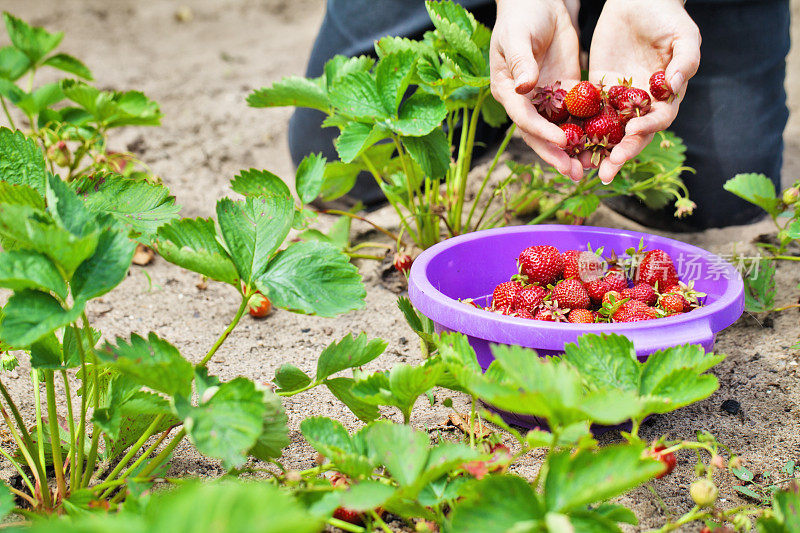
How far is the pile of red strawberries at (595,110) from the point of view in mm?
1316

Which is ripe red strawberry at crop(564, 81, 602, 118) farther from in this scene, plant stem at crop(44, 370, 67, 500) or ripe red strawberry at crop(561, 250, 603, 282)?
plant stem at crop(44, 370, 67, 500)

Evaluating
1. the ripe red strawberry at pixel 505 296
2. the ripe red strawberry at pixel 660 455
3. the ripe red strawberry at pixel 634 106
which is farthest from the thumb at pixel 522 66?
the ripe red strawberry at pixel 660 455

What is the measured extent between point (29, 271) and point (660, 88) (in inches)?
44.2

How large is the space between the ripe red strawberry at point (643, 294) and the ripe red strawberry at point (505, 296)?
0.64 ft

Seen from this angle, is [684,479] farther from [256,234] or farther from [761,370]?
[256,234]

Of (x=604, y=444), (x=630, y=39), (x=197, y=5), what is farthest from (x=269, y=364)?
(x=197, y=5)

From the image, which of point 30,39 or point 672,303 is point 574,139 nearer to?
point 672,303

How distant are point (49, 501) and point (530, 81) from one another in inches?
37.0

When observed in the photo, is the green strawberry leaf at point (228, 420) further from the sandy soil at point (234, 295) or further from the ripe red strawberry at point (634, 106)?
the ripe red strawberry at point (634, 106)

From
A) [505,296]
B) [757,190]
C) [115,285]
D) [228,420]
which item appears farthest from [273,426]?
[757,190]

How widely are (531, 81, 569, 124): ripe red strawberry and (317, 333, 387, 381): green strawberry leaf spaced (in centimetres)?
70

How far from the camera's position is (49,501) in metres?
0.84

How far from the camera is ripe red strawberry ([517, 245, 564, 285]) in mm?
1271

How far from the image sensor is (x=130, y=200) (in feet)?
2.96
